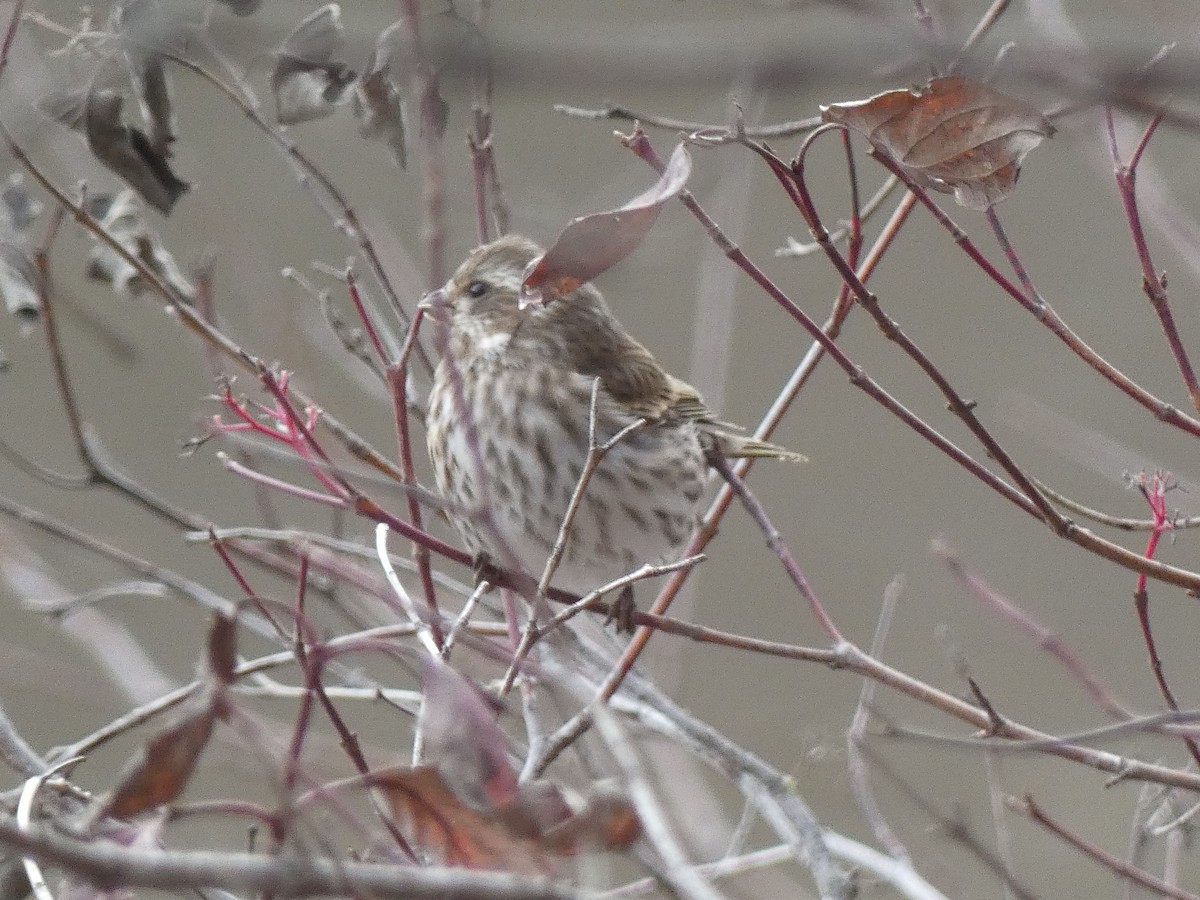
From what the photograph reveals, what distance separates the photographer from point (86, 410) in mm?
6188

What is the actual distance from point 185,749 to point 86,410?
5.32 m

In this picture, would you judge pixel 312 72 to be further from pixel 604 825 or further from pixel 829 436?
pixel 829 436

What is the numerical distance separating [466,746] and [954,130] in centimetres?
77

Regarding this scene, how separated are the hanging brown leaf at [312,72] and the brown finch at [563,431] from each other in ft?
3.18

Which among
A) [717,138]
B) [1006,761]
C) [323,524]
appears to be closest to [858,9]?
[717,138]

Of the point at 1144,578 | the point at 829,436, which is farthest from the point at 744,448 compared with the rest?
the point at 829,436

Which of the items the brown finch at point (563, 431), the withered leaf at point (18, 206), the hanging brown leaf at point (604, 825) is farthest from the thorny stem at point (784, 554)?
the withered leaf at point (18, 206)

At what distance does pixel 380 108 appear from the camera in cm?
207

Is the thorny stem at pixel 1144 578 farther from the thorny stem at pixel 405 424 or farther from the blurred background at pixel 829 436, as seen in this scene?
the blurred background at pixel 829 436

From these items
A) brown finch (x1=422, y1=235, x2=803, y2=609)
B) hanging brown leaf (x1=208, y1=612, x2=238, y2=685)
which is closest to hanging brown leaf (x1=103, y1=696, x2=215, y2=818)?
hanging brown leaf (x1=208, y1=612, x2=238, y2=685)

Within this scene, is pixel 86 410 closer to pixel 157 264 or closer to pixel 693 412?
pixel 693 412

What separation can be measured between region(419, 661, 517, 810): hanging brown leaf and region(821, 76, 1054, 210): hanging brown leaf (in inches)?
26.3

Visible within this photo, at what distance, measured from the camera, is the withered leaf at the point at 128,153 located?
2.16m

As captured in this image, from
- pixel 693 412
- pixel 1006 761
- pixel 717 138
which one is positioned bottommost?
pixel 1006 761
